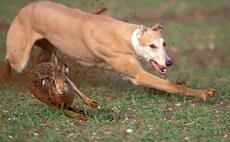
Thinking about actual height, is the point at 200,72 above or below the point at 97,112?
above

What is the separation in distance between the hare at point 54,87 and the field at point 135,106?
0.31 ft

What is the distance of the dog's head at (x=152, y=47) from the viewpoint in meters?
6.92

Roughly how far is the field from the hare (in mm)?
96

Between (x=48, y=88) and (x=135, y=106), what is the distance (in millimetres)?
1216

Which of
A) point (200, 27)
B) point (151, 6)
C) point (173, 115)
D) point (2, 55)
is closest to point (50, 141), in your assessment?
point (173, 115)

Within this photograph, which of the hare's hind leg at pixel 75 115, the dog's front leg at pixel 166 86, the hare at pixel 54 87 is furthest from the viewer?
the dog's front leg at pixel 166 86

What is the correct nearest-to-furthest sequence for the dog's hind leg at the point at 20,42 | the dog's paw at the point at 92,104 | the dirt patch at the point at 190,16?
the dog's paw at the point at 92,104 < the dog's hind leg at the point at 20,42 < the dirt patch at the point at 190,16

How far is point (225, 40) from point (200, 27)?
106cm

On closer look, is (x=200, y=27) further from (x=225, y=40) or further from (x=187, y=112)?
(x=187, y=112)

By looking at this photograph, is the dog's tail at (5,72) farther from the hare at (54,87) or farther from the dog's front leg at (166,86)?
the hare at (54,87)

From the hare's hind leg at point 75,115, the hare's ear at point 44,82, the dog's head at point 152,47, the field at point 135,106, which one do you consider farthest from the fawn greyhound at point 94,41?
the hare's ear at point 44,82

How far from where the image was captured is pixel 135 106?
22.4ft

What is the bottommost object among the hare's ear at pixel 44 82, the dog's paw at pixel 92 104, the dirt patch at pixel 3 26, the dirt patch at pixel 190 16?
the dog's paw at pixel 92 104

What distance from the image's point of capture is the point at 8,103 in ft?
22.7
